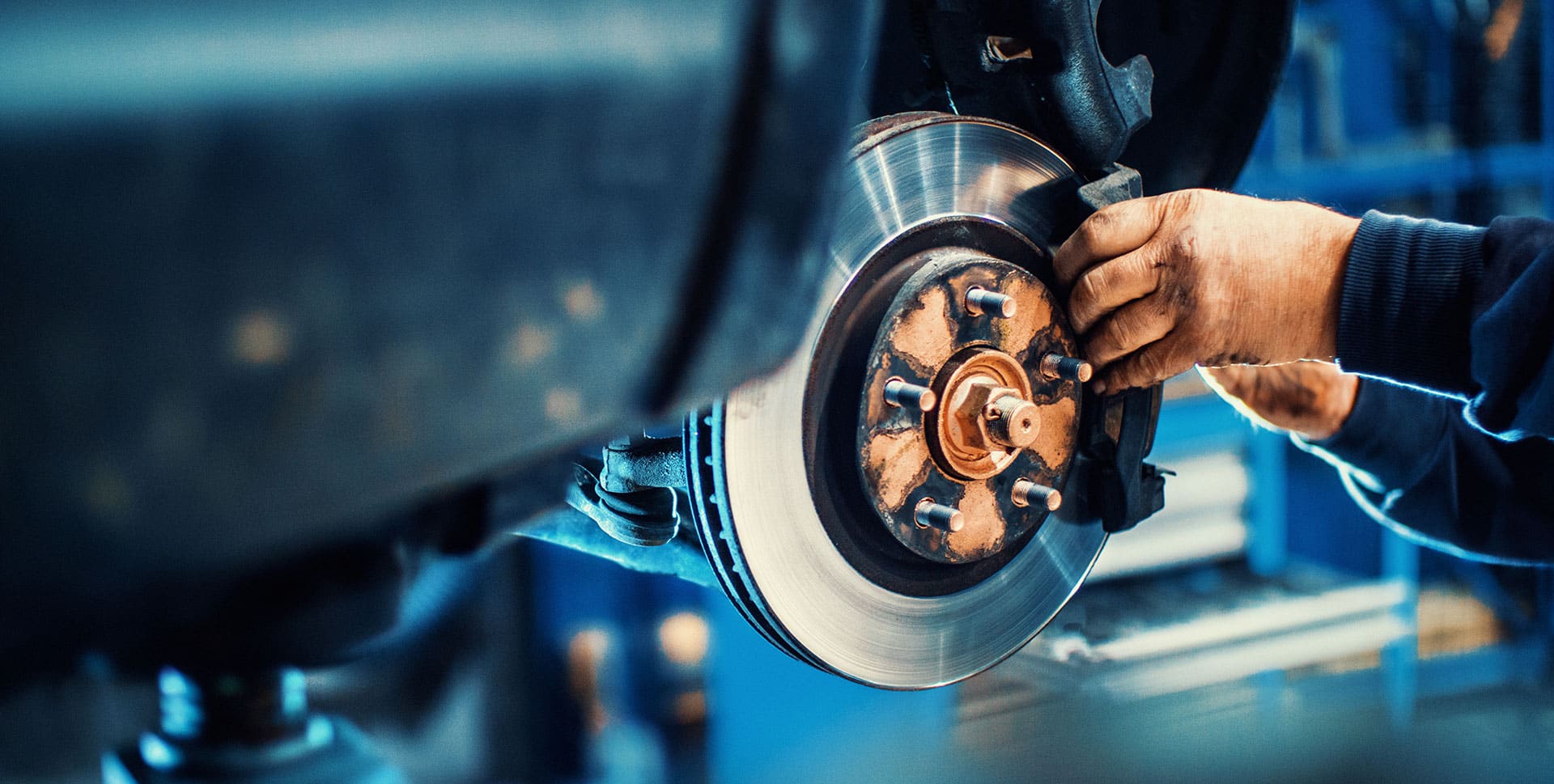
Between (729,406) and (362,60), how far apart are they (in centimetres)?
32

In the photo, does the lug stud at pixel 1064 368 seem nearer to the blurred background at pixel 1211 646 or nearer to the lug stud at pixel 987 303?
the lug stud at pixel 987 303

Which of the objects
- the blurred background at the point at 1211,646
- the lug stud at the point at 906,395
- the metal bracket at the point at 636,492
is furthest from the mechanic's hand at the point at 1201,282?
the blurred background at the point at 1211,646

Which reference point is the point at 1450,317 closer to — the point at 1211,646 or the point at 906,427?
the point at 906,427

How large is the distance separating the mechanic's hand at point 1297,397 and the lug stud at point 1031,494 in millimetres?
415

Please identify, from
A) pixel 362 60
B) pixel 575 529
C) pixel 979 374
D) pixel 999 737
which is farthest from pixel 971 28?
pixel 999 737

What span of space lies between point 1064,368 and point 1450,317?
0.25 metres

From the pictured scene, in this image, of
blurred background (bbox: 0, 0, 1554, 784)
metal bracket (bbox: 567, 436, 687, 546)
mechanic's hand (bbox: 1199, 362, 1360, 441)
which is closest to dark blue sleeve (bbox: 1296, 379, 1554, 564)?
mechanic's hand (bbox: 1199, 362, 1360, 441)

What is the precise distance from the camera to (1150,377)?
0.70 m

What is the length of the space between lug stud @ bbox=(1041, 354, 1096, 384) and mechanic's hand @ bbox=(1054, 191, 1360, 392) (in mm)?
37

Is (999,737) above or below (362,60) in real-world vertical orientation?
below

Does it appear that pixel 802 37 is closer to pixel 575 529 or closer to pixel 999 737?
pixel 575 529

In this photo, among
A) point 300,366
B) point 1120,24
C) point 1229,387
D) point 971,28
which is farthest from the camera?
point 1229,387

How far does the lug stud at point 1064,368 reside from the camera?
64 cm

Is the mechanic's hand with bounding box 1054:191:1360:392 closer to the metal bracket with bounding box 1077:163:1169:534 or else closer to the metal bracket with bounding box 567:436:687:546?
the metal bracket with bounding box 1077:163:1169:534
